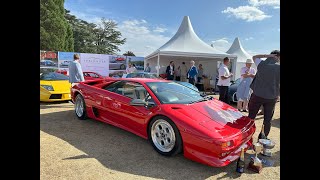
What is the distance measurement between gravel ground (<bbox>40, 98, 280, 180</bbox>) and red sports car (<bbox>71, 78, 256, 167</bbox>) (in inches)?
7.3

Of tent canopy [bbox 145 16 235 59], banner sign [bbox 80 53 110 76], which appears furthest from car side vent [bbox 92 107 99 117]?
banner sign [bbox 80 53 110 76]

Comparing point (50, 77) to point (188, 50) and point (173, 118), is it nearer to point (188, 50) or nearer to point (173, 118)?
point (173, 118)

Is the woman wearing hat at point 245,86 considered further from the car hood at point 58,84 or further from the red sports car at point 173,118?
the car hood at point 58,84

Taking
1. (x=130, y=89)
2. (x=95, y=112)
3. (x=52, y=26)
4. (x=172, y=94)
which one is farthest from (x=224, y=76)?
(x=52, y=26)

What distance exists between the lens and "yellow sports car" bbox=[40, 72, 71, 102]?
22.9 ft

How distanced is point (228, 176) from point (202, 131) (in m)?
0.63

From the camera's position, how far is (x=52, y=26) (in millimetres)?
24984

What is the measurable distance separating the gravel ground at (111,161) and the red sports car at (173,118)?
18 centimetres

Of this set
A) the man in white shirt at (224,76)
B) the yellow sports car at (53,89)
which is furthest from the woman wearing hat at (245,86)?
the yellow sports car at (53,89)

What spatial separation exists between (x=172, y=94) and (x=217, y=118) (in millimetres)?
919

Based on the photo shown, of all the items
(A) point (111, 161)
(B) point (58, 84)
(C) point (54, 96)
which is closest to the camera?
(A) point (111, 161)

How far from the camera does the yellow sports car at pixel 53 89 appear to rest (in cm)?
698
